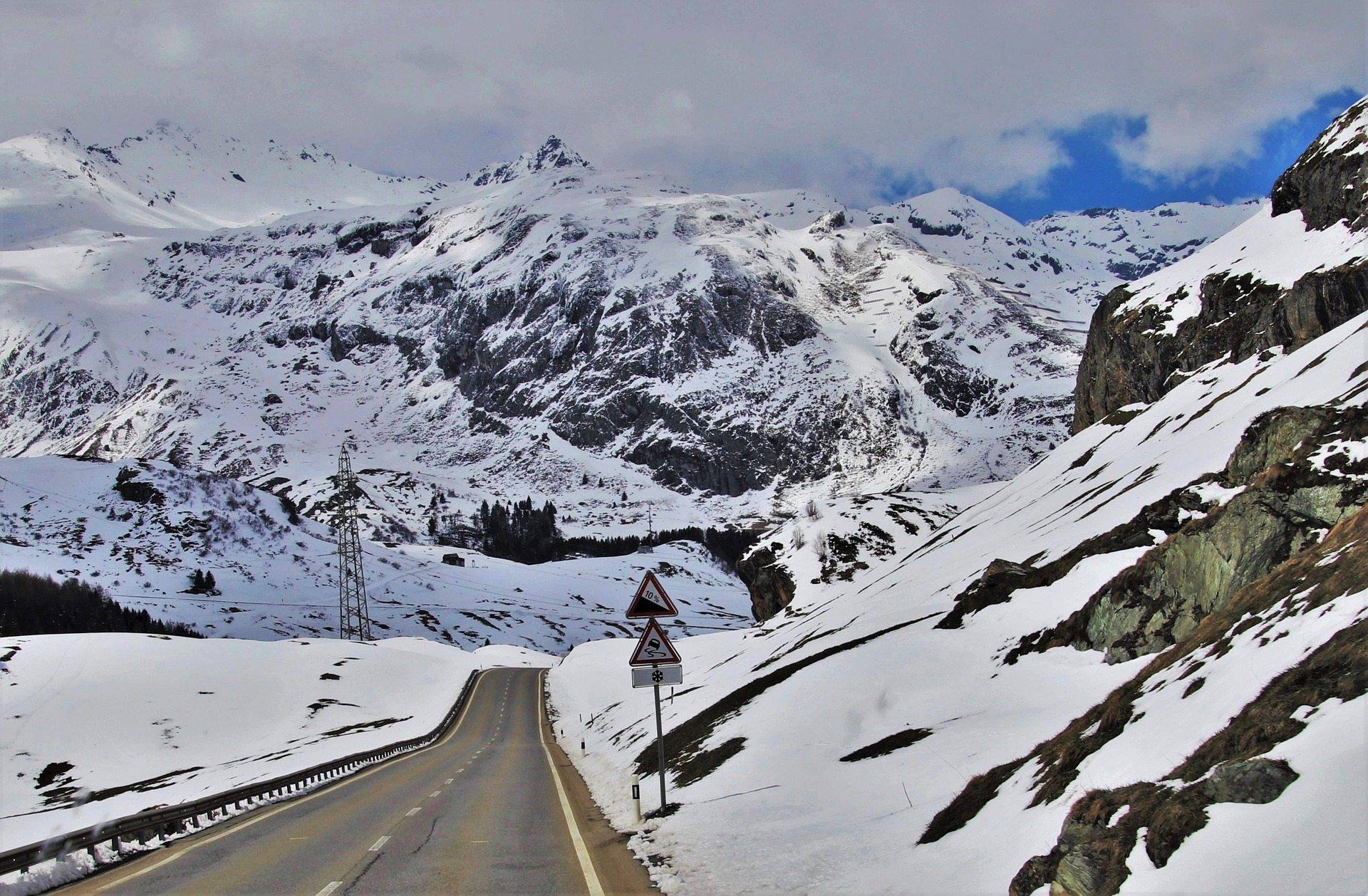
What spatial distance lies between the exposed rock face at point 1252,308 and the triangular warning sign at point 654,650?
45366 mm

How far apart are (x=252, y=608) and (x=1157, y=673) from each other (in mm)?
151559

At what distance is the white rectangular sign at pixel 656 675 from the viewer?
16.5 m

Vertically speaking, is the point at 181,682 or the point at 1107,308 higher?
the point at 1107,308

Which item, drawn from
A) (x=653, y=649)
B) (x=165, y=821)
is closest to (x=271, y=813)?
(x=165, y=821)

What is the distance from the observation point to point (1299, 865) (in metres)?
5.86

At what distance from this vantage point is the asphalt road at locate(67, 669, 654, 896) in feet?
40.3

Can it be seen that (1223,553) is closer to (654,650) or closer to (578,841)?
(654,650)

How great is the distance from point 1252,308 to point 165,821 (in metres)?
66.1

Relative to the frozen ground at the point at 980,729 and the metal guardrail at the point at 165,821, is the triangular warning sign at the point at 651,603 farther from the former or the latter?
the metal guardrail at the point at 165,821

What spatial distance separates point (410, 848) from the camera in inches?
598

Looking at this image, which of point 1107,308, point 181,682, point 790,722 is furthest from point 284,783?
point 1107,308

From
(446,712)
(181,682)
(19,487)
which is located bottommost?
(446,712)

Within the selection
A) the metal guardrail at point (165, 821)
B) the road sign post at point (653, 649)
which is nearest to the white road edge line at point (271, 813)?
the metal guardrail at point (165, 821)

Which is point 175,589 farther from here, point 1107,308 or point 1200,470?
point 1200,470
